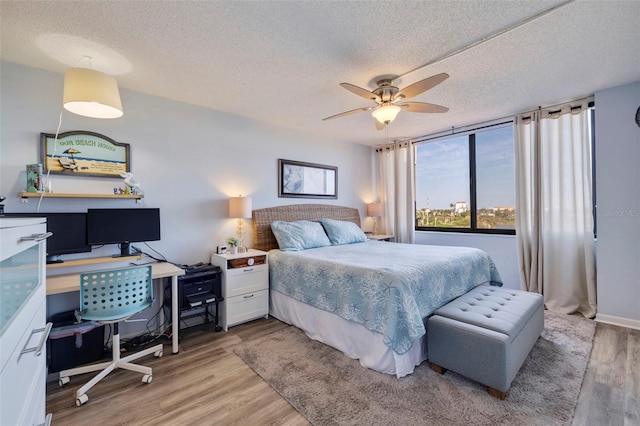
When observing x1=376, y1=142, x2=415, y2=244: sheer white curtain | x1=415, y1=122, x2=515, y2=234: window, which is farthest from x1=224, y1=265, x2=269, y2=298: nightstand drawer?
x1=415, y1=122, x2=515, y2=234: window

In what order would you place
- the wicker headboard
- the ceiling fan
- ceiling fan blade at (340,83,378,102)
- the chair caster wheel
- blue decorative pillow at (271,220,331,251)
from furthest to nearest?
the wicker headboard
blue decorative pillow at (271,220,331,251)
the ceiling fan
ceiling fan blade at (340,83,378,102)
the chair caster wheel

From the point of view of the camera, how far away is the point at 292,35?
2047mm

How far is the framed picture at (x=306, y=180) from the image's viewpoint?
421 cm

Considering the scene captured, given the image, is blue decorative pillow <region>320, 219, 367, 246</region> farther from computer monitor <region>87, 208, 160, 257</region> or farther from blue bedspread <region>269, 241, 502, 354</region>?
computer monitor <region>87, 208, 160, 257</region>

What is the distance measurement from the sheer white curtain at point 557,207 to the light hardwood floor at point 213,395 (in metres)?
0.95

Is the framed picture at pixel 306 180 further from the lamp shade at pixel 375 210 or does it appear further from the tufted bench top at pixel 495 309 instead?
the tufted bench top at pixel 495 309

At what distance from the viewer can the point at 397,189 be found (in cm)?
516

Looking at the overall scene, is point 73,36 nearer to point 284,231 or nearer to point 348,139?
point 284,231

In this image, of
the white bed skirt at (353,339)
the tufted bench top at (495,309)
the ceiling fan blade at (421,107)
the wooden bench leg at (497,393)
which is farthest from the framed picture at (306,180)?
the wooden bench leg at (497,393)

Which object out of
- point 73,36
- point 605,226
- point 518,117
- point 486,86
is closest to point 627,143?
point 605,226

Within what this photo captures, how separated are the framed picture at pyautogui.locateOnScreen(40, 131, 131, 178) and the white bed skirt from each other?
7.38 ft

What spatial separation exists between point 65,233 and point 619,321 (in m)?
5.55

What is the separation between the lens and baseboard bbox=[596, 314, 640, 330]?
2.93m

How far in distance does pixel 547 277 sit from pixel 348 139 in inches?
139
